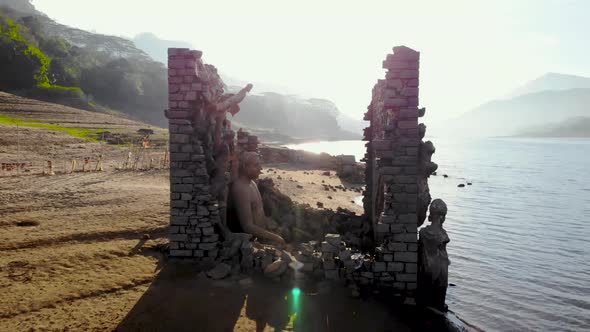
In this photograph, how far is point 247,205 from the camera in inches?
473

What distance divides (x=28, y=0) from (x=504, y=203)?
465 ft

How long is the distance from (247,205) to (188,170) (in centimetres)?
236

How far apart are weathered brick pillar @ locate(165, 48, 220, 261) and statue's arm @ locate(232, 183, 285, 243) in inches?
56.6

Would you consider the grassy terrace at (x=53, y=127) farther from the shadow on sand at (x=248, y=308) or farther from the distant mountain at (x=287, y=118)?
the distant mountain at (x=287, y=118)

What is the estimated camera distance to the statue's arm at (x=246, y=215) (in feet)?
38.5

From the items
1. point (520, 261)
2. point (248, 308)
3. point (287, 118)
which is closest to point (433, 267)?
point (248, 308)

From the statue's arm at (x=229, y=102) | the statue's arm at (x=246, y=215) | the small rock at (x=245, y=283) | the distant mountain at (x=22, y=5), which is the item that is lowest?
the small rock at (x=245, y=283)

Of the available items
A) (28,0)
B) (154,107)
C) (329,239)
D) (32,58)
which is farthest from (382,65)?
(28,0)

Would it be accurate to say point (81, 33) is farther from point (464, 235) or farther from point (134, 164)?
point (464, 235)

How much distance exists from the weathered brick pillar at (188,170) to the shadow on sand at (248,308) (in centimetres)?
89

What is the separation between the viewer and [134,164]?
25.5 m

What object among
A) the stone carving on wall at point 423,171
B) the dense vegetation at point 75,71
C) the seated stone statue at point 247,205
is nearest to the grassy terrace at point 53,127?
the dense vegetation at point 75,71

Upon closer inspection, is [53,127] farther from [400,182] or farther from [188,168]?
[400,182]

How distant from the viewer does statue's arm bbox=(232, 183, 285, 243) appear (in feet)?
38.5
